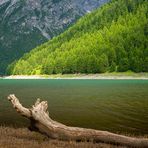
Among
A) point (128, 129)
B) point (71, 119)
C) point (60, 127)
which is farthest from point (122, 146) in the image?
point (71, 119)

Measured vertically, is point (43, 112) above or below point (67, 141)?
above

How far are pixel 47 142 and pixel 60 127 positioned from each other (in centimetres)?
142

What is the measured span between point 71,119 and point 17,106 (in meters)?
28.8

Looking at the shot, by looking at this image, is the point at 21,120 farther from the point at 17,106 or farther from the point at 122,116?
the point at 17,106

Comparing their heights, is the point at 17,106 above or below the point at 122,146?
above

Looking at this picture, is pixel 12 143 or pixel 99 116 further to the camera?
pixel 99 116

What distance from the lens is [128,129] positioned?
44.2 meters

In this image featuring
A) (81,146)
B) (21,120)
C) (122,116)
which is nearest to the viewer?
(81,146)

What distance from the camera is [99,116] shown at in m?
57.2

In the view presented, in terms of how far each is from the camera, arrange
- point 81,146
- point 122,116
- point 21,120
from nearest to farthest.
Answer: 1. point 81,146
2. point 21,120
3. point 122,116

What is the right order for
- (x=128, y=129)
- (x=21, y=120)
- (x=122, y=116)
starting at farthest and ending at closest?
(x=122, y=116) → (x=21, y=120) → (x=128, y=129)

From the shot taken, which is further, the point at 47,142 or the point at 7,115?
the point at 7,115

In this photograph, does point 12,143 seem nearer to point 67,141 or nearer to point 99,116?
point 67,141

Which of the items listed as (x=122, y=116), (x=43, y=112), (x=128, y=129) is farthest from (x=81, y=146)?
(x=122, y=116)
